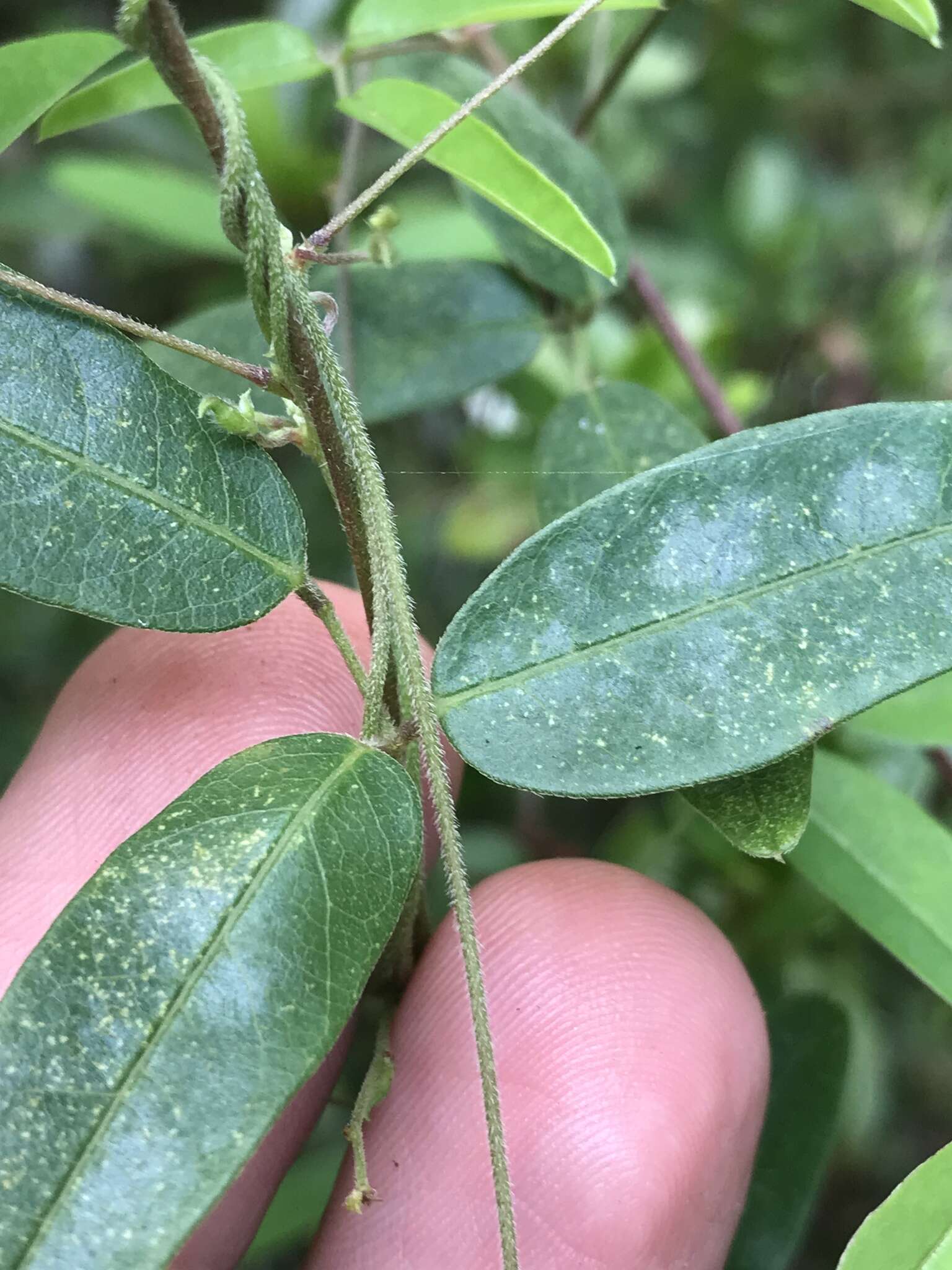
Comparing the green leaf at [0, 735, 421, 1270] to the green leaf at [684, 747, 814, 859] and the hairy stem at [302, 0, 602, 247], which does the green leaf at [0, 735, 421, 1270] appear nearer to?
the green leaf at [684, 747, 814, 859]

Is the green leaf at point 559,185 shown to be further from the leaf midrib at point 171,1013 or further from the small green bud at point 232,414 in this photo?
the leaf midrib at point 171,1013

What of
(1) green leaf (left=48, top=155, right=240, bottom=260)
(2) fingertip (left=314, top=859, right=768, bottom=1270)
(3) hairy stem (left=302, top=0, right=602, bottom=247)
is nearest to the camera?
(3) hairy stem (left=302, top=0, right=602, bottom=247)

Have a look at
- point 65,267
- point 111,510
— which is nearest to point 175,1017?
point 111,510

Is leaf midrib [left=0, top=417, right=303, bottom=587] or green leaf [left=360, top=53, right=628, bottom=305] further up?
green leaf [left=360, top=53, right=628, bottom=305]

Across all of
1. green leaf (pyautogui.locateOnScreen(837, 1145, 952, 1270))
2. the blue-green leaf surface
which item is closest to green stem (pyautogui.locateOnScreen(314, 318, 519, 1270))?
green leaf (pyautogui.locateOnScreen(837, 1145, 952, 1270))

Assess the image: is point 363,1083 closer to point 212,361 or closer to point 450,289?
point 212,361

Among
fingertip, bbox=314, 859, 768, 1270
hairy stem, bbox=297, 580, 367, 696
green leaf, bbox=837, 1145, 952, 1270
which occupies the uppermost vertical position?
hairy stem, bbox=297, 580, 367, 696

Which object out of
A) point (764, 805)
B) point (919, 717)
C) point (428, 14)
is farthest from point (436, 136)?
point (919, 717)

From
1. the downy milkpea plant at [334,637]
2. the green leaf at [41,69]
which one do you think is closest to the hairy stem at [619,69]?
the downy milkpea plant at [334,637]
